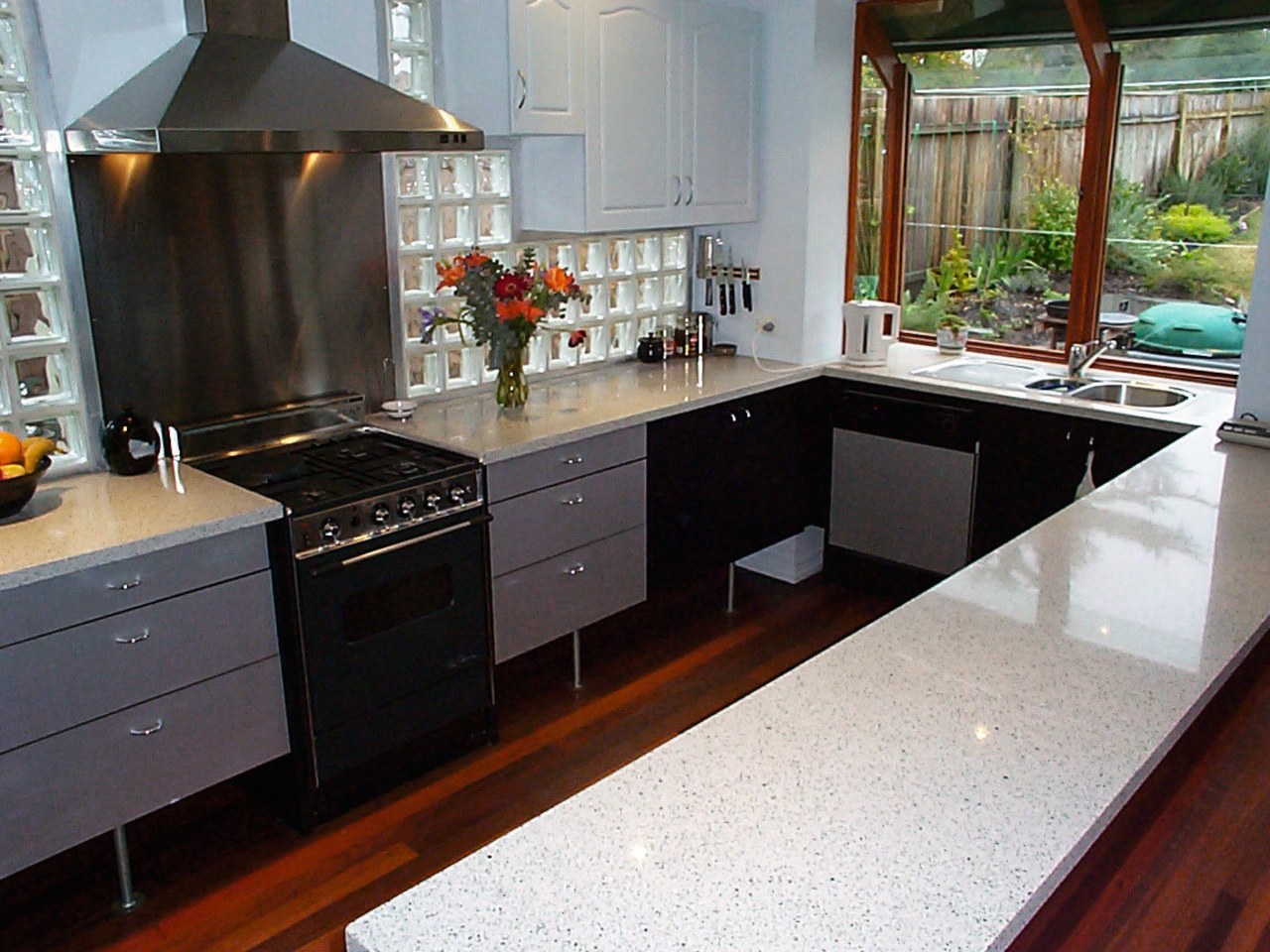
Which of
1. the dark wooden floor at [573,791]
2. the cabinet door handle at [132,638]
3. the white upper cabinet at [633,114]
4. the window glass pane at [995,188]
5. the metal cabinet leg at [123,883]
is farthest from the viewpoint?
the window glass pane at [995,188]

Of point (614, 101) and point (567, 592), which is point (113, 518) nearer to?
point (567, 592)

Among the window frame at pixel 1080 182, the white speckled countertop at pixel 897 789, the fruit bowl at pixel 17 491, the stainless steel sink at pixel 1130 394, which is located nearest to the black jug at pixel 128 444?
the fruit bowl at pixel 17 491

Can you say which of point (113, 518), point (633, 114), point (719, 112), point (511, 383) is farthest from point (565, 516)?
point (719, 112)

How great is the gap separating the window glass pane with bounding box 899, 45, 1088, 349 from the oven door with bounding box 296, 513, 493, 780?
7.93ft

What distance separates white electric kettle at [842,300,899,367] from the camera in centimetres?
405

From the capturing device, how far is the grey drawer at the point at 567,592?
312 centimetres

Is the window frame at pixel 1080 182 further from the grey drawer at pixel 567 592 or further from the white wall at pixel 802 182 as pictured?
the grey drawer at pixel 567 592

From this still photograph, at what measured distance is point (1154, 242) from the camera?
153 inches

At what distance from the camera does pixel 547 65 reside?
3.21 m

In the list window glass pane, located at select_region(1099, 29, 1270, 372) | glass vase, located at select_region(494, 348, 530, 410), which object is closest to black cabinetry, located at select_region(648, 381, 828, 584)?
glass vase, located at select_region(494, 348, 530, 410)

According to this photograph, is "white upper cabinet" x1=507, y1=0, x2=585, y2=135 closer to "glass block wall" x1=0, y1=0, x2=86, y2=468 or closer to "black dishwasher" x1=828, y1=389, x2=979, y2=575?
"glass block wall" x1=0, y1=0, x2=86, y2=468

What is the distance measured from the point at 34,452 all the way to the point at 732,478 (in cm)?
214

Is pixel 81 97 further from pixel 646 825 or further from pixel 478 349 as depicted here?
pixel 646 825

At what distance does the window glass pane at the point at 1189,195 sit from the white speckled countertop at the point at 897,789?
6.93 feet
